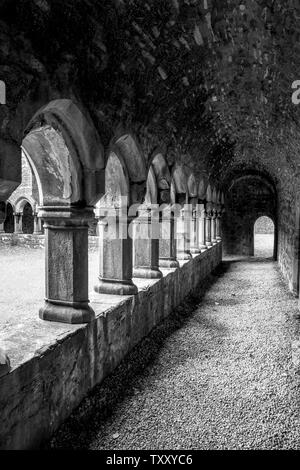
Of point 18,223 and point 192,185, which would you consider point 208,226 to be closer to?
point 192,185

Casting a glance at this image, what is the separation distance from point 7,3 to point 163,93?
274 centimetres

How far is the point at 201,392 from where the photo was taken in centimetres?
328

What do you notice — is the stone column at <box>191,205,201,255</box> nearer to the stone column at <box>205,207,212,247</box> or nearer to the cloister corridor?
the stone column at <box>205,207,212,247</box>

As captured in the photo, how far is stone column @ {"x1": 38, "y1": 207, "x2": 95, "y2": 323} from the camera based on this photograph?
2.98m

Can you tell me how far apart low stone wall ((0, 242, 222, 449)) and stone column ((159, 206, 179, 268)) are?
144cm

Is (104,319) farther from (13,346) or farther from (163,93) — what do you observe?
(163,93)

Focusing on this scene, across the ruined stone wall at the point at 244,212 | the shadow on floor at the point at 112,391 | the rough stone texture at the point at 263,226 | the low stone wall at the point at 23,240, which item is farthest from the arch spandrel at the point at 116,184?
the rough stone texture at the point at 263,226

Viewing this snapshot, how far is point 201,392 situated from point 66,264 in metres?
1.59

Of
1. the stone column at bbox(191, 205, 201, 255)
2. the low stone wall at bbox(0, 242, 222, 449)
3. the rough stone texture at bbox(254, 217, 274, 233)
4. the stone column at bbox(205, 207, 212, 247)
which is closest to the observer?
the low stone wall at bbox(0, 242, 222, 449)

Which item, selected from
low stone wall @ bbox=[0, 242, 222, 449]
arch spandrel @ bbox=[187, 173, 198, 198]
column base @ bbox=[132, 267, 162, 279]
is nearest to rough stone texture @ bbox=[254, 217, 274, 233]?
arch spandrel @ bbox=[187, 173, 198, 198]

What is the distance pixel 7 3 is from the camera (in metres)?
2.01

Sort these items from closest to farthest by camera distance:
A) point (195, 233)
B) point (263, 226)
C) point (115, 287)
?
point (115, 287), point (195, 233), point (263, 226)

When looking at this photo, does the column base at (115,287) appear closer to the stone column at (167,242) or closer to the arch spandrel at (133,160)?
the arch spandrel at (133,160)

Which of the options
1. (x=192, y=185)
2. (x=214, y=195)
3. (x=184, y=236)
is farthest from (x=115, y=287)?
(x=214, y=195)
